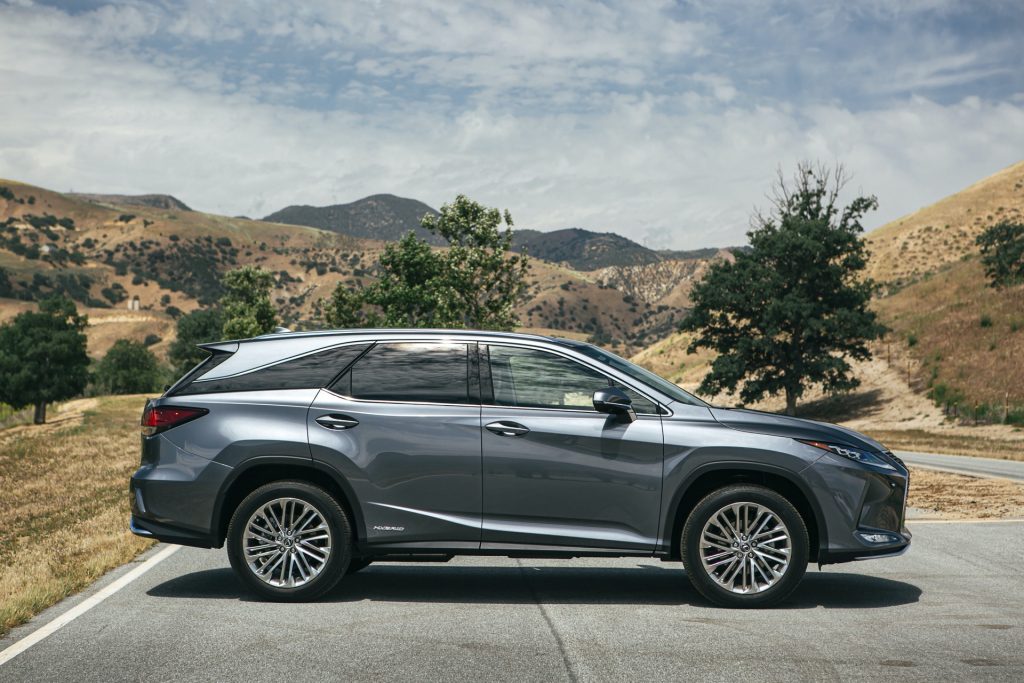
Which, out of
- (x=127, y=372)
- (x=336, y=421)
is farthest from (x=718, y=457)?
(x=127, y=372)

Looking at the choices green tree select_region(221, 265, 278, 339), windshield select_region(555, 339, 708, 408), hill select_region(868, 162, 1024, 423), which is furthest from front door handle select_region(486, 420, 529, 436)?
green tree select_region(221, 265, 278, 339)

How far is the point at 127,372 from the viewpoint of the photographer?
110 meters

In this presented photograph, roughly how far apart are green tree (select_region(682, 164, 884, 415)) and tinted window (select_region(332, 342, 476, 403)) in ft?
149

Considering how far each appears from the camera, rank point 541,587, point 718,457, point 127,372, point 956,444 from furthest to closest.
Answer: point 127,372 → point 956,444 → point 541,587 → point 718,457

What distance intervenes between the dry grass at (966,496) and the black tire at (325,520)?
8.45 meters

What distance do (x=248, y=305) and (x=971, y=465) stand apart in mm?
68877

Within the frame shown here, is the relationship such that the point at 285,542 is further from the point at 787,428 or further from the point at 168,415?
the point at 787,428

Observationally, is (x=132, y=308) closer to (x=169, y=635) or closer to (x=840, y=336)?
(x=840, y=336)

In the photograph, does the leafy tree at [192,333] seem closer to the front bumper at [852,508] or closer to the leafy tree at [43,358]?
the leafy tree at [43,358]

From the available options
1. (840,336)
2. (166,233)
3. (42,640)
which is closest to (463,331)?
(42,640)

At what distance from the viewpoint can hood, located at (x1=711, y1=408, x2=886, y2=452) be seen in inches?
290

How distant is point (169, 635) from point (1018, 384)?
5062 cm

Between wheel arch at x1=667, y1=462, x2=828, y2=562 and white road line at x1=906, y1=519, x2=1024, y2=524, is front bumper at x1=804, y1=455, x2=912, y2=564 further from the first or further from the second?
white road line at x1=906, y1=519, x2=1024, y2=524

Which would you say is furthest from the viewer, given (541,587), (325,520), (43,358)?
(43,358)
